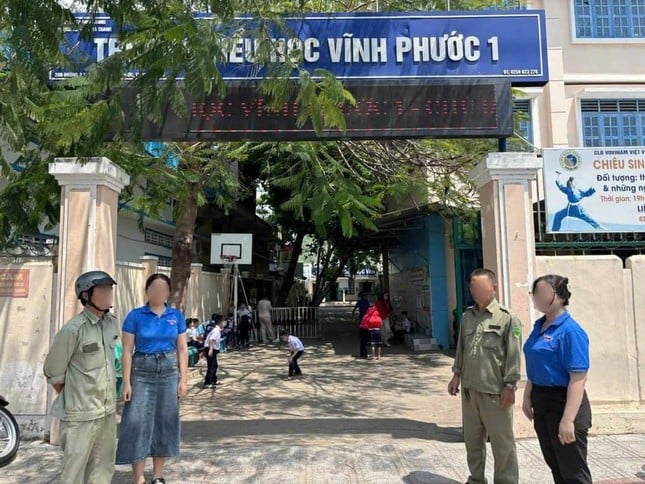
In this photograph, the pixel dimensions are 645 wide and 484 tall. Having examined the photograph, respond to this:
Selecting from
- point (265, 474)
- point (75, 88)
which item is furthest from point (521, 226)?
point (75, 88)

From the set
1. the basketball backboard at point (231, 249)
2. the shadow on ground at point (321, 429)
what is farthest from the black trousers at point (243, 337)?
the shadow on ground at point (321, 429)

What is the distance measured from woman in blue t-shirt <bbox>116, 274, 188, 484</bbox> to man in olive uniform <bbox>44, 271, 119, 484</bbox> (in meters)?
0.31

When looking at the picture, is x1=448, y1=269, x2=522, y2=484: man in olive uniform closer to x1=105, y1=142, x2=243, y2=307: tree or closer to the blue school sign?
the blue school sign

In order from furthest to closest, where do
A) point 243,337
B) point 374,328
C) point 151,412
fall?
point 243,337 < point 374,328 < point 151,412

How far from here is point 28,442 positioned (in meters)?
5.60

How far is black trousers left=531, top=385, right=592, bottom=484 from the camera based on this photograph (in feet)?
10.8

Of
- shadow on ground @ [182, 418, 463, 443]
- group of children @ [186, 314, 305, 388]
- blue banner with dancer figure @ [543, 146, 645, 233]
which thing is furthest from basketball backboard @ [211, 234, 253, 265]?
blue banner with dancer figure @ [543, 146, 645, 233]

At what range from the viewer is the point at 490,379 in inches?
161

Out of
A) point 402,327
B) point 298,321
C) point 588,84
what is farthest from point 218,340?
point 588,84

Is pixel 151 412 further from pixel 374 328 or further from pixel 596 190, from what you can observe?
pixel 374 328

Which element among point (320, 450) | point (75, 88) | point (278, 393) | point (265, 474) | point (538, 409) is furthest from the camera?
point (278, 393)

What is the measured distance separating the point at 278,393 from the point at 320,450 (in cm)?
371

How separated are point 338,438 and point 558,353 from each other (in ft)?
11.0

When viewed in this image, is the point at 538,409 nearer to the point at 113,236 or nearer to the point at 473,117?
the point at 473,117
